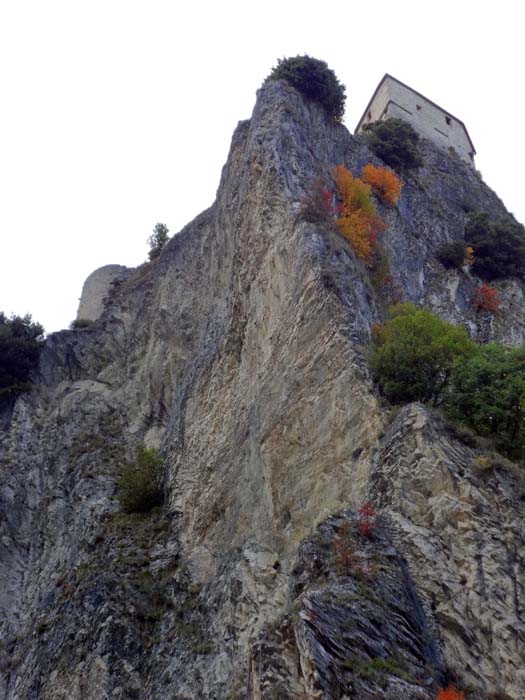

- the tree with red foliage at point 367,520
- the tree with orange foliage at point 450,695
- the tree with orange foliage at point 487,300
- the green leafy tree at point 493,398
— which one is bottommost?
the tree with orange foliage at point 450,695

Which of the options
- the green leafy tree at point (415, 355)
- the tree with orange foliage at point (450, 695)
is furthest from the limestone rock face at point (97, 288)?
the tree with orange foliage at point (450, 695)

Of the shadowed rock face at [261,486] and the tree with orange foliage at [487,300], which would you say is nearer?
the shadowed rock face at [261,486]

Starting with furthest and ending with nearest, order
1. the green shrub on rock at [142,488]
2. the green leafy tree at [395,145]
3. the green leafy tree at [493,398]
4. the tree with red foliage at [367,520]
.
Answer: the green leafy tree at [395,145]
the green shrub on rock at [142,488]
the green leafy tree at [493,398]
the tree with red foliage at [367,520]

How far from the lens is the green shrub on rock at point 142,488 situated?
18797 millimetres

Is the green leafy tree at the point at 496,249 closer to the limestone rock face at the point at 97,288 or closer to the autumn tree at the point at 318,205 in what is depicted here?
the autumn tree at the point at 318,205

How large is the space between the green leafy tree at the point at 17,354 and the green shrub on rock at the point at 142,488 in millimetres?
8496

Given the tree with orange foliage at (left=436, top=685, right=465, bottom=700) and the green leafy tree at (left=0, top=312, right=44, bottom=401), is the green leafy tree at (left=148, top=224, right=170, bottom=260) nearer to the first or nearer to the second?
the green leafy tree at (left=0, top=312, right=44, bottom=401)

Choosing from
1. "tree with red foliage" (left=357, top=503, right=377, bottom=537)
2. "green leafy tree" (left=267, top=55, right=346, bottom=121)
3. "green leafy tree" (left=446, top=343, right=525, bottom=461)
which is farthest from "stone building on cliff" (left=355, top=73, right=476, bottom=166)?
"tree with red foliage" (left=357, top=503, right=377, bottom=537)

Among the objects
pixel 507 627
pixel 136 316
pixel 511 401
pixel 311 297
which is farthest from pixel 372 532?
pixel 136 316

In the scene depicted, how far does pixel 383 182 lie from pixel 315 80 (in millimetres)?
3815

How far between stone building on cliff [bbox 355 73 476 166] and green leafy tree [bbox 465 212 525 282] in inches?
405

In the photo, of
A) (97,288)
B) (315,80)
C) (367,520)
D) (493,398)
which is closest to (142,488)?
(367,520)

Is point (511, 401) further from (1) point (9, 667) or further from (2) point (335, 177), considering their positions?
(1) point (9, 667)

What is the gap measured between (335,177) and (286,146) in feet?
5.09
